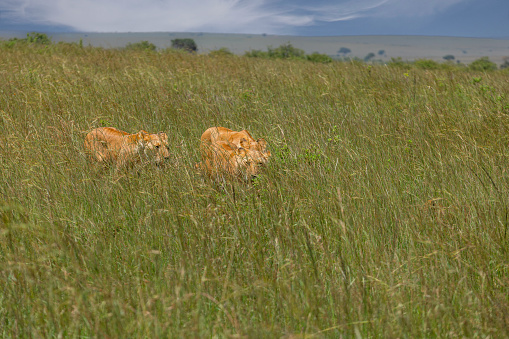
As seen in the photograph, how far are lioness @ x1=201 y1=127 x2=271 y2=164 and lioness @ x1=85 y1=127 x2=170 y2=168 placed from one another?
385 millimetres

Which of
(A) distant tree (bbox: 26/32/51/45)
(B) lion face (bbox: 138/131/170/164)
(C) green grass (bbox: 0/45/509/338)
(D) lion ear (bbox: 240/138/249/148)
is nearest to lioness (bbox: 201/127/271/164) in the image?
(D) lion ear (bbox: 240/138/249/148)

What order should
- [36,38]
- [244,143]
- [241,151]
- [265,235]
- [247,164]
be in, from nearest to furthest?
1. [265,235]
2. [247,164]
3. [241,151]
4. [244,143]
5. [36,38]

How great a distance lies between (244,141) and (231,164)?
32 cm

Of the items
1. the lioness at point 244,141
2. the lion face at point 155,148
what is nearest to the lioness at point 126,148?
the lion face at point 155,148

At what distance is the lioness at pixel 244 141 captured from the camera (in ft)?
10.0

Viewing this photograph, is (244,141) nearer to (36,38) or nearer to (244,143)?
(244,143)

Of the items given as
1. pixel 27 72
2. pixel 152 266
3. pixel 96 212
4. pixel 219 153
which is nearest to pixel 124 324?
pixel 152 266

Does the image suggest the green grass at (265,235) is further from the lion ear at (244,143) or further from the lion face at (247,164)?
the lion ear at (244,143)

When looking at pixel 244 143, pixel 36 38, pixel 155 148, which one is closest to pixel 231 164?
pixel 244 143

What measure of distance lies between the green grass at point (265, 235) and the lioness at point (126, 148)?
0.63 ft

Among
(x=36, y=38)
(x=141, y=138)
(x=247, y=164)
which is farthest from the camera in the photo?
(x=36, y=38)

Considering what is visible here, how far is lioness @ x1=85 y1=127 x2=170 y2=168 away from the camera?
3.23 metres

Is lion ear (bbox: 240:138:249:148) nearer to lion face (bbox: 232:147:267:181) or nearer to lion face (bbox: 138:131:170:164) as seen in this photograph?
lion face (bbox: 232:147:267:181)

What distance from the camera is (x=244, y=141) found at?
323 cm
